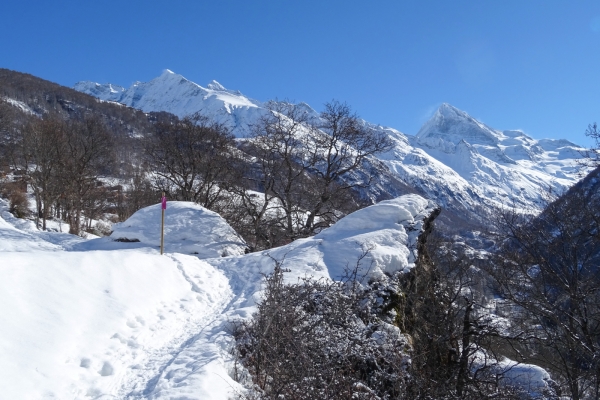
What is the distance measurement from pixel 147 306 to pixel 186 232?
5.94 metres

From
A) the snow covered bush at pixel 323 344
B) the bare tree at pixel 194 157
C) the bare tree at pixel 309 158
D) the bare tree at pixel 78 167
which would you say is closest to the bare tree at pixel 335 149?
the bare tree at pixel 309 158

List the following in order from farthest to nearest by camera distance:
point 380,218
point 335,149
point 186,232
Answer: point 335,149
point 186,232
point 380,218

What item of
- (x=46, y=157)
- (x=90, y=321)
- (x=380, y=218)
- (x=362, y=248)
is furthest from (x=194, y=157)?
(x=90, y=321)

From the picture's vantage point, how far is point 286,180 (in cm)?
1988

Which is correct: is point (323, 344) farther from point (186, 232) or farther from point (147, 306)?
point (186, 232)

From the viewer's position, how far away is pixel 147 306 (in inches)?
276

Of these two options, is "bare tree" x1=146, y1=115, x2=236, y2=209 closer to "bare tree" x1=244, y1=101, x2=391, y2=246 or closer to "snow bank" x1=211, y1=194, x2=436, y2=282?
"bare tree" x1=244, y1=101, x2=391, y2=246

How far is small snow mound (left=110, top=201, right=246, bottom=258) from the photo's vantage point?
12.2m

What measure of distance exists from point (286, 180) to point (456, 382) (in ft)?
45.9

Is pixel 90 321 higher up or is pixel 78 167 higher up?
pixel 78 167

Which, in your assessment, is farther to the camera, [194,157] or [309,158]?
[194,157]

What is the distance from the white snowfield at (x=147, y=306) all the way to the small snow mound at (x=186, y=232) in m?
0.21

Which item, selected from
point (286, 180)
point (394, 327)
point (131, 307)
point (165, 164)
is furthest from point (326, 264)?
point (165, 164)

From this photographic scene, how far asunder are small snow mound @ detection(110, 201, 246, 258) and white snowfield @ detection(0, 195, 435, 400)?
21 cm
